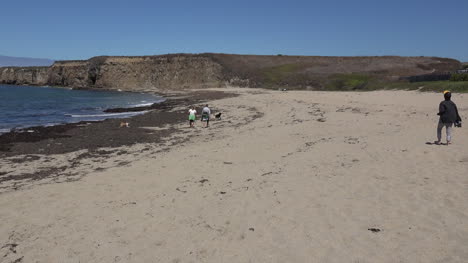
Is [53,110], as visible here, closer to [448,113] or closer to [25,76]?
[448,113]

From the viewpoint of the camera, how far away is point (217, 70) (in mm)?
85562

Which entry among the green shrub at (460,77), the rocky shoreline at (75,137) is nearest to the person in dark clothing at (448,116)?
the rocky shoreline at (75,137)

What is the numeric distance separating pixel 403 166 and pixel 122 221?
7.56m

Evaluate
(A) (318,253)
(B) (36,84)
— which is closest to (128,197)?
(A) (318,253)

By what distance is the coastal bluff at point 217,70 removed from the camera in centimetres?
6844

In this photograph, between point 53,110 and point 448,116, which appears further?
point 53,110

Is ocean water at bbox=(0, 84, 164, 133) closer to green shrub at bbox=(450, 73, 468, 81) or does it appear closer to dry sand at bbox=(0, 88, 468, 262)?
dry sand at bbox=(0, 88, 468, 262)

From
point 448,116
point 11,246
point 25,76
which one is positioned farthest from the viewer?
point 25,76

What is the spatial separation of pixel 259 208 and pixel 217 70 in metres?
79.9

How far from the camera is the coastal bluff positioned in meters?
68.4

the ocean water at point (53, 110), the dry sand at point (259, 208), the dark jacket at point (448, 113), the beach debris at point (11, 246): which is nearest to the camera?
the dry sand at point (259, 208)

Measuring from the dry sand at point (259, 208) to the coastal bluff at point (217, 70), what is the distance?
158 ft

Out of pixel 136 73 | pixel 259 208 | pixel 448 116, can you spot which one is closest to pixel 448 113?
pixel 448 116

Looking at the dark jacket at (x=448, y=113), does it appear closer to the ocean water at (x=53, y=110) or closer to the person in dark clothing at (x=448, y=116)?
the person in dark clothing at (x=448, y=116)
